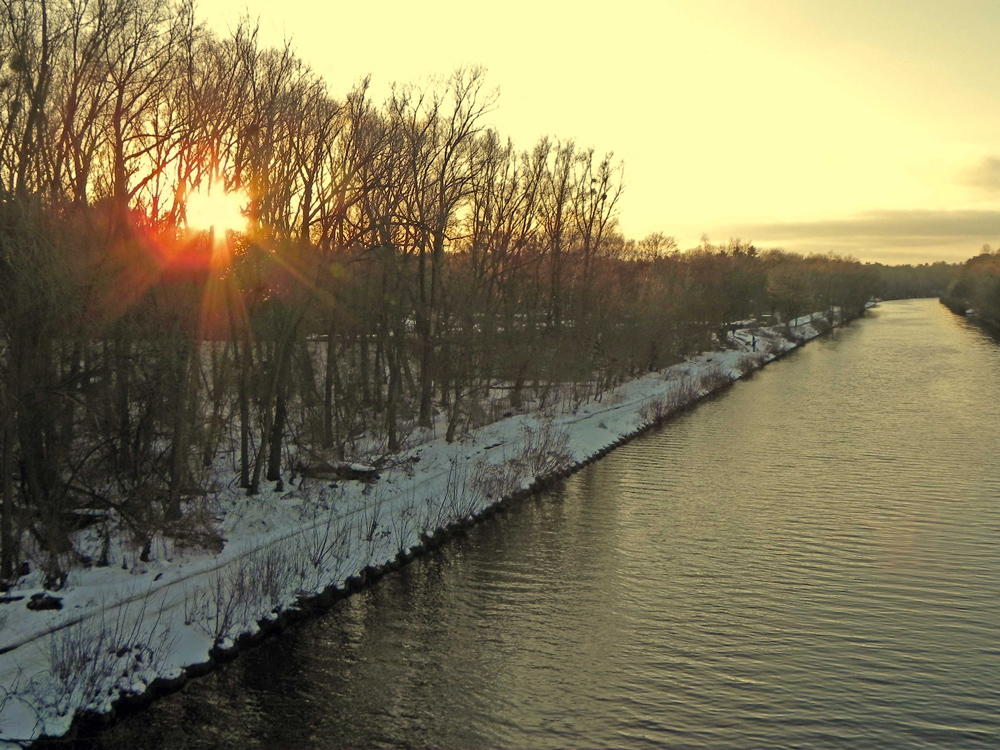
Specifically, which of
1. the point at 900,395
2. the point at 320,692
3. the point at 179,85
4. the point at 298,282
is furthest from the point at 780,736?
the point at 900,395

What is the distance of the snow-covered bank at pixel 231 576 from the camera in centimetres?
1058

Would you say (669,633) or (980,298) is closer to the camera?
(669,633)

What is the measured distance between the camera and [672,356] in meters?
53.5

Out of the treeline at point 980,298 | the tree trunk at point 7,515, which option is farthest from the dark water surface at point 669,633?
the treeline at point 980,298

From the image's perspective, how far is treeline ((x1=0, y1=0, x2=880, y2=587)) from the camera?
42.4ft

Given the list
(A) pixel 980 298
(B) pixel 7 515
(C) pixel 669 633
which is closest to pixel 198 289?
(B) pixel 7 515

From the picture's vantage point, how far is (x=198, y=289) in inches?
646

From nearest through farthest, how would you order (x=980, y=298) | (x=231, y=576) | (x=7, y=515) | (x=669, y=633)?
(x=7, y=515)
(x=231, y=576)
(x=669, y=633)
(x=980, y=298)

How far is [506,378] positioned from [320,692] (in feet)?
64.5

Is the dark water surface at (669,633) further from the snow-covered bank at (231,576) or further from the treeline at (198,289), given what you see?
the treeline at (198,289)

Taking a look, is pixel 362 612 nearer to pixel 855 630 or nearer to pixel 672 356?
pixel 855 630

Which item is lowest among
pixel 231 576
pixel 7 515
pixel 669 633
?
pixel 669 633

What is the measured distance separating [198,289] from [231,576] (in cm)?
560

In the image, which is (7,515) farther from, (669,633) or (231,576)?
(669,633)
